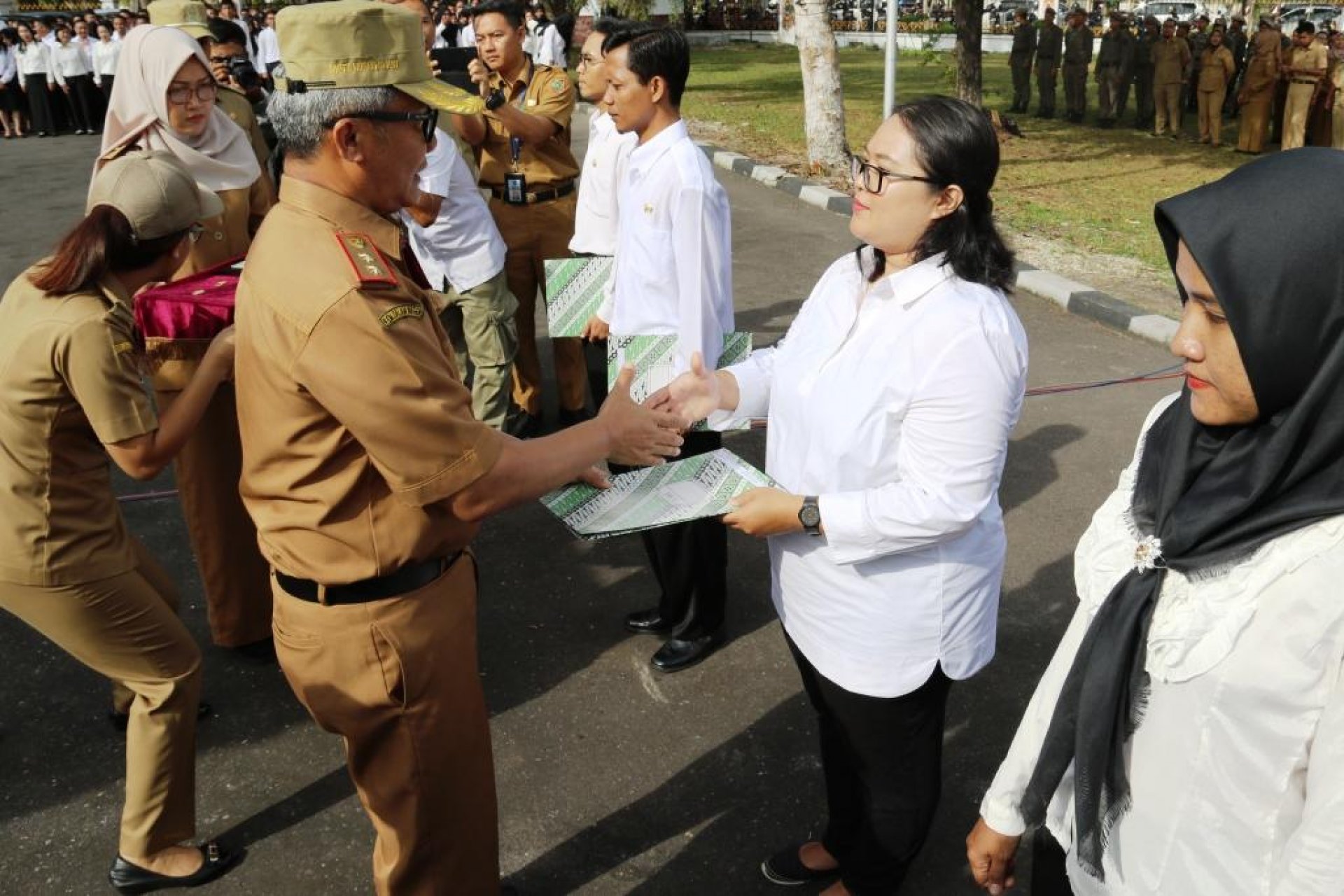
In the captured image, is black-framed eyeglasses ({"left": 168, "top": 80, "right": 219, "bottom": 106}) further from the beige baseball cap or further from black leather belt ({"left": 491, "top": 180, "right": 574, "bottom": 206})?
black leather belt ({"left": 491, "top": 180, "right": 574, "bottom": 206})

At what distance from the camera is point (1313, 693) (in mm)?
1315

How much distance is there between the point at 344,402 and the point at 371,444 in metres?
0.08

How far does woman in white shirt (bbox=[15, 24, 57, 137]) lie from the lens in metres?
17.4

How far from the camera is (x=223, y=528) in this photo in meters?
3.61

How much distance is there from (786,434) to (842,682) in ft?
1.79

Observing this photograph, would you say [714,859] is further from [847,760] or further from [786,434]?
[786,434]

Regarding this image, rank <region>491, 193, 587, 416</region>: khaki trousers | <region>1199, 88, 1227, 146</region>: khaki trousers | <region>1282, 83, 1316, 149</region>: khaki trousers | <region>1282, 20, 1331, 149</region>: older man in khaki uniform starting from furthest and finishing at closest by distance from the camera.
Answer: <region>1199, 88, 1227, 146</region>: khaki trousers → <region>1282, 83, 1316, 149</region>: khaki trousers → <region>1282, 20, 1331, 149</region>: older man in khaki uniform → <region>491, 193, 587, 416</region>: khaki trousers

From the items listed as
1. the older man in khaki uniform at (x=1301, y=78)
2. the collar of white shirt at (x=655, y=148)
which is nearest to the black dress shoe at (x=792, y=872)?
the collar of white shirt at (x=655, y=148)

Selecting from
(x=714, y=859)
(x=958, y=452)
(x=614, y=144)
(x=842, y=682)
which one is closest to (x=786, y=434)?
(x=958, y=452)

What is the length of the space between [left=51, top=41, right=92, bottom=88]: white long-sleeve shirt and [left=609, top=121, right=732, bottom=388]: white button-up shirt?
1807cm

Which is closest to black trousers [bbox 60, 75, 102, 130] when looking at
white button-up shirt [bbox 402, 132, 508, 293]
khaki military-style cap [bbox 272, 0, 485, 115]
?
white button-up shirt [bbox 402, 132, 508, 293]

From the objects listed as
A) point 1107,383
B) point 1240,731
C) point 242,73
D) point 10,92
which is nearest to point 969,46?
point 1107,383

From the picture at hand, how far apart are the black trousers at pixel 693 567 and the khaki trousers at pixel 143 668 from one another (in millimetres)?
1518

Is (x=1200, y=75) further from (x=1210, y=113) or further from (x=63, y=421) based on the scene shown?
(x=63, y=421)
